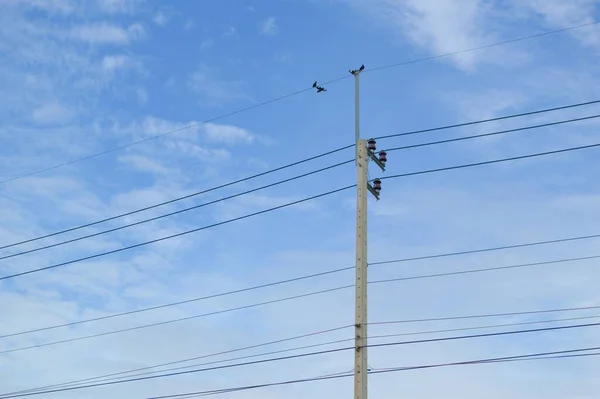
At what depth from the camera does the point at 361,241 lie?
29125 mm

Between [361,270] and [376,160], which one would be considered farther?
[376,160]

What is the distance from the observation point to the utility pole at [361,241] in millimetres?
27538

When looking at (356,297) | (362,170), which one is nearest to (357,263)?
(356,297)

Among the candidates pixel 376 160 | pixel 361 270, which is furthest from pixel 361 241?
pixel 376 160

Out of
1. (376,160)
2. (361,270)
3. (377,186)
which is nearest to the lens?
(361,270)

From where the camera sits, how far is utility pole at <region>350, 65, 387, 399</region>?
27538 millimetres

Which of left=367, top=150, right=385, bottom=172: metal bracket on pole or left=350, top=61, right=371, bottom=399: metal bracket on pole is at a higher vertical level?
left=367, top=150, right=385, bottom=172: metal bracket on pole

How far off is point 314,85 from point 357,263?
264 inches

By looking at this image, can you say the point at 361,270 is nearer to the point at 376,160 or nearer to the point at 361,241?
the point at 361,241

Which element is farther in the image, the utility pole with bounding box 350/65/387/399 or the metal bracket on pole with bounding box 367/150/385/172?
the metal bracket on pole with bounding box 367/150/385/172

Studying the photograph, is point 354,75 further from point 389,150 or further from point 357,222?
point 357,222

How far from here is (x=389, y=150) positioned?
3153 cm

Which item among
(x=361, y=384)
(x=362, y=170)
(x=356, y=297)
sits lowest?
(x=361, y=384)

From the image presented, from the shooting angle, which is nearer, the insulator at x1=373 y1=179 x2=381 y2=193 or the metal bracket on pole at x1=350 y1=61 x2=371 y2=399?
the metal bracket on pole at x1=350 y1=61 x2=371 y2=399
